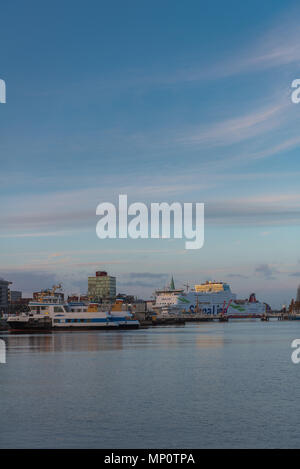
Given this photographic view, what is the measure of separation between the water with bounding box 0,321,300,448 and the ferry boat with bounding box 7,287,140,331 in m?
67.5

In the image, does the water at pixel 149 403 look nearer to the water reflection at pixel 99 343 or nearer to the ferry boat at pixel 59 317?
the water reflection at pixel 99 343

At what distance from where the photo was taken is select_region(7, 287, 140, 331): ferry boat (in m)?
121

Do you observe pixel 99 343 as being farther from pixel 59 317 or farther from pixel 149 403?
pixel 149 403

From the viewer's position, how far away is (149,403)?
104 feet

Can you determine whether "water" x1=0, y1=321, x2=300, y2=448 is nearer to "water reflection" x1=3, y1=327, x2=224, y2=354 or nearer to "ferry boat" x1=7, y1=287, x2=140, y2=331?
"water reflection" x1=3, y1=327, x2=224, y2=354

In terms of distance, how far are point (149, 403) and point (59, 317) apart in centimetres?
9833

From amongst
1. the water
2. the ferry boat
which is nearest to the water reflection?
the water

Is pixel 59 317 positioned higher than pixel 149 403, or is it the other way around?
pixel 149 403

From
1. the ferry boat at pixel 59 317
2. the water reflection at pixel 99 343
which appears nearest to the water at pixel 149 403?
the water reflection at pixel 99 343

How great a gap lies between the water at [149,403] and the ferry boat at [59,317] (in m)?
67.5

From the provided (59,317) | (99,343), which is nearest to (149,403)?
(99,343)

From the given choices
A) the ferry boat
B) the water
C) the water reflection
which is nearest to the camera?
the water
